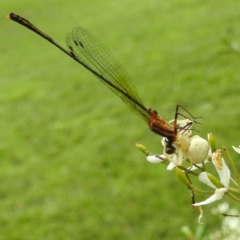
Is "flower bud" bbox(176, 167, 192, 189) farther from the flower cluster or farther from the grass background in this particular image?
the grass background

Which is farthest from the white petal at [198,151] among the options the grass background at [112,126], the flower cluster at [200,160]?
the grass background at [112,126]

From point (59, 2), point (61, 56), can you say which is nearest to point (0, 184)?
point (61, 56)

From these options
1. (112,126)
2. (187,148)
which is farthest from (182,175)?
(112,126)

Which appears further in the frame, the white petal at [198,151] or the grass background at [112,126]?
the grass background at [112,126]

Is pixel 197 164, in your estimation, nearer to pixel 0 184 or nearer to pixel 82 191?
pixel 82 191

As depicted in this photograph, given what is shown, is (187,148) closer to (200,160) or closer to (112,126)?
(200,160)

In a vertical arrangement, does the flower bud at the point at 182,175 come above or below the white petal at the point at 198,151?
below

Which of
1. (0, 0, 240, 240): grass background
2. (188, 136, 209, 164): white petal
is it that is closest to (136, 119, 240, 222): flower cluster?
(188, 136, 209, 164): white petal

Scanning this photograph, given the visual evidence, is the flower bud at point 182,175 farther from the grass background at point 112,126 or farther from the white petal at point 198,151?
the grass background at point 112,126
